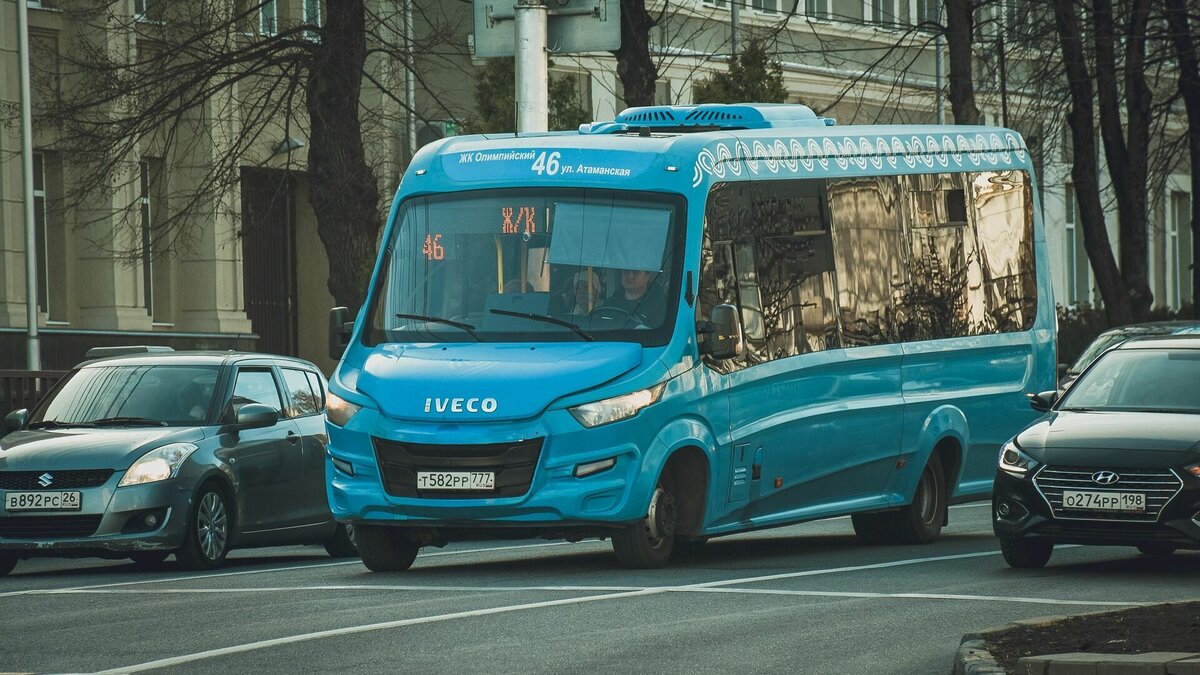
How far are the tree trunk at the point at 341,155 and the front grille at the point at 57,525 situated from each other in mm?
9560

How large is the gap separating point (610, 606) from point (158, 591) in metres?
3.27

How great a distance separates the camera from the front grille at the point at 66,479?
52.5 ft

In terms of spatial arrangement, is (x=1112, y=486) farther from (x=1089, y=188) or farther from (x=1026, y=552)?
(x=1089, y=188)

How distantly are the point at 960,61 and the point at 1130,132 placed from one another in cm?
544

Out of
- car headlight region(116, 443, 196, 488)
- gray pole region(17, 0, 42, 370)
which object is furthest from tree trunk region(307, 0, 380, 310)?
car headlight region(116, 443, 196, 488)

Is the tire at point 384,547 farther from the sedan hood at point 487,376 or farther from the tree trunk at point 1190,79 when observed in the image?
the tree trunk at point 1190,79

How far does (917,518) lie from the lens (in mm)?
18094

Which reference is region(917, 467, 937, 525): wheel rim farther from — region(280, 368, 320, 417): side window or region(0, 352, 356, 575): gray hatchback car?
region(280, 368, 320, 417): side window

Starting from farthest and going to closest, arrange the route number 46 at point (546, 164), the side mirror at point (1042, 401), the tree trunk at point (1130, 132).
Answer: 1. the tree trunk at point (1130, 132)
2. the side mirror at point (1042, 401)
3. the route number 46 at point (546, 164)

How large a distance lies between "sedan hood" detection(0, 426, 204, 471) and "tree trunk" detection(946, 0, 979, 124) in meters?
15.5

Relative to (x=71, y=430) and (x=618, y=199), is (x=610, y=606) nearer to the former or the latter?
(x=618, y=199)

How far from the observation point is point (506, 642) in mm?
10750

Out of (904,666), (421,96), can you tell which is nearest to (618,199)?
(904,666)

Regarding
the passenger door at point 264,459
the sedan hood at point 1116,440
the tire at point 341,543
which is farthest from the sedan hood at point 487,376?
the tire at point 341,543
